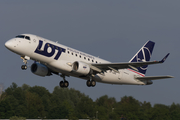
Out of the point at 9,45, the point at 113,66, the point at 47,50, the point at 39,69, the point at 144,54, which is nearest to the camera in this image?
the point at 9,45

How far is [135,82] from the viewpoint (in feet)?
155

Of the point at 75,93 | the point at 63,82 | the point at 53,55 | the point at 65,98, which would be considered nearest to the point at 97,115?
the point at 65,98

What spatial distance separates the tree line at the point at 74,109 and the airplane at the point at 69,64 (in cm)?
5138

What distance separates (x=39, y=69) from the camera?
1694 inches

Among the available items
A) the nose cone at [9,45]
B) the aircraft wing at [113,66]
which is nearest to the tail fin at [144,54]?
the aircraft wing at [113,66]

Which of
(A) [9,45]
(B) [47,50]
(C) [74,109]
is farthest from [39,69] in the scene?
(C) [74,109]

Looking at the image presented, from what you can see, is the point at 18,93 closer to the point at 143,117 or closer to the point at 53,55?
the point at 143,117

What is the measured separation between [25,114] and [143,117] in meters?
38.6

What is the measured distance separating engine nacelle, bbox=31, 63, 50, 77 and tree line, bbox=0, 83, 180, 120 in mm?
55216

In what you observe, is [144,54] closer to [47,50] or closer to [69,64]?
[69,64]

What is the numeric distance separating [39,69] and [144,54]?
17.6 meters

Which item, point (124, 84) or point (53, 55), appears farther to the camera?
point (124, 84)

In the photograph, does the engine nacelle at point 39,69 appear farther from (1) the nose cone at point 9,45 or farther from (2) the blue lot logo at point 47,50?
(1) the nose cone at point 9,45

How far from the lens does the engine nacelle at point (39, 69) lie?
42969mm
